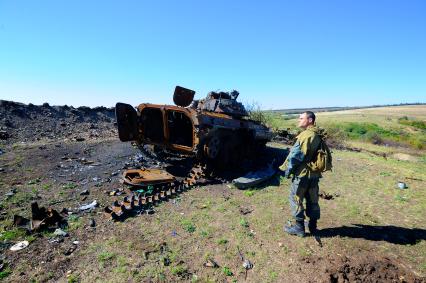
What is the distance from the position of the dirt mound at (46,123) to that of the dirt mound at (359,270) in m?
12.3

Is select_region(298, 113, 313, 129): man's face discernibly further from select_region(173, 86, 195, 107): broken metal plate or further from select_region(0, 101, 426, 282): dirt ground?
select_region(173, 86, 195, 107): broken metal plate

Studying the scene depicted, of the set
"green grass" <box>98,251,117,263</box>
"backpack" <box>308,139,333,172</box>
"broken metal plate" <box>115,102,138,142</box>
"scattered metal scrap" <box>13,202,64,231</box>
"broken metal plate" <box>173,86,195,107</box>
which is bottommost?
"green grass" <box>98,251,117,263</box>

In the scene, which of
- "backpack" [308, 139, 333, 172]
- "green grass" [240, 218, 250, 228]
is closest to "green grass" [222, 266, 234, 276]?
"green grass" [240, 218, 250, 228]

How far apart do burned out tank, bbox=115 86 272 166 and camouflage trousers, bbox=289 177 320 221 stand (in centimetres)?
341

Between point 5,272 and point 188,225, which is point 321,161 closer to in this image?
point 188,225

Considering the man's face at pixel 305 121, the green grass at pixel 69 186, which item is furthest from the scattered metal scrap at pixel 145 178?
the man's face at pixel 305 121

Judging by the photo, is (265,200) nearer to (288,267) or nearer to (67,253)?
(288,267)

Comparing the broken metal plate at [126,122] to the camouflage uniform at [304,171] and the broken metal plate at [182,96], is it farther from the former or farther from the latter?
the camouflage uniform at [304,171]

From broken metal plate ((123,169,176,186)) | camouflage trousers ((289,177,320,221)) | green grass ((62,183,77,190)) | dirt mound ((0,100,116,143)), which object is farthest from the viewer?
dirt mound ((0,100,116,143))

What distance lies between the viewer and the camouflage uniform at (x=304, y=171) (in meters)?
4.90

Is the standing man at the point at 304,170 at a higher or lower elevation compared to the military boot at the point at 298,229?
higher

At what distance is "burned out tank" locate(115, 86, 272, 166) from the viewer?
816 cm

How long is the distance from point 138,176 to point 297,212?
4.29 m

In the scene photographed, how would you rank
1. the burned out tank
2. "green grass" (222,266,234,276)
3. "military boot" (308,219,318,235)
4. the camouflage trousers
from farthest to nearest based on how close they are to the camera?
1. the burned out tank
2. "military boot" (308,219,318,235)
3. the camouflage trousers
4. "green grass" (222,266,234,276)
